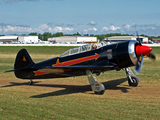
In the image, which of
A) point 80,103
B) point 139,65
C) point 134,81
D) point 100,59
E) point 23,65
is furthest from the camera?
point 23,65

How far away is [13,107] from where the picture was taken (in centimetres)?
873

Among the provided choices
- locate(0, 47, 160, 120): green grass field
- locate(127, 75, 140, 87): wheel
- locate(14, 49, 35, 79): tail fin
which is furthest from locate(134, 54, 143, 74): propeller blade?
locate(14, 49, 35, 79): tail fin

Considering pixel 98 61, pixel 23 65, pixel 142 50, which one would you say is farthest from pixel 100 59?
pixel 23 65

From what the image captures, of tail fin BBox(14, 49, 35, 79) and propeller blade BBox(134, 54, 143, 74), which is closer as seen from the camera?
propeller blade BBox(134, 54, 143, 74)

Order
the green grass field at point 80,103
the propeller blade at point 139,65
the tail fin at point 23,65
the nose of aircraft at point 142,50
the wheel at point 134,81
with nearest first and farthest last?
the green grass field at point 80,103 → the propeller blade at point 139,65 → the nose of aircraft at point 142,50 → the wheel at point 134,81 → the tail fin at point 23,65

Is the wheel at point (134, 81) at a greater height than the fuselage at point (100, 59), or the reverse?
the fuselage at point (100, 59)

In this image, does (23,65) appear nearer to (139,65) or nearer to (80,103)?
(80,103)

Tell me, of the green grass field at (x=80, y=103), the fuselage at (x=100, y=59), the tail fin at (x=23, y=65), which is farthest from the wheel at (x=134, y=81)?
the tail fin at (x=23, y=65)

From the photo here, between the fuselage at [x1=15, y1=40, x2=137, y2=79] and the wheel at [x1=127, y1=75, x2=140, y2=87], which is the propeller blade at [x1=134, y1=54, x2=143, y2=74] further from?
the wheel at [x1=127, y1=75, x2=140, y2=87]

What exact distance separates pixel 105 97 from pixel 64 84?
459 centimetres

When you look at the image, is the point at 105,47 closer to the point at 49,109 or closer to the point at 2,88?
the point at 49,109

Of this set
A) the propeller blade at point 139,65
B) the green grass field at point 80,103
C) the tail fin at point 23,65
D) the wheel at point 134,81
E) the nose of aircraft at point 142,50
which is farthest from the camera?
the tail fin at point 23,65

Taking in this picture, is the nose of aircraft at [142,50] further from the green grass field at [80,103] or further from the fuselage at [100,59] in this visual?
the green grass field at [80,103]

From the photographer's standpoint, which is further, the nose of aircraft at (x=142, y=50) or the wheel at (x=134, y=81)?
the wheel at (x=134, y=81)
